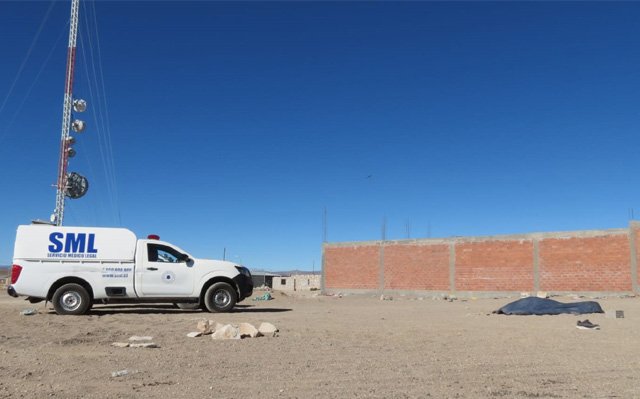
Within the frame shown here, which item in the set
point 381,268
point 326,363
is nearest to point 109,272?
point 326,363

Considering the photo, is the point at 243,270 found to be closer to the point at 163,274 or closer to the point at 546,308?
the point at 163,274

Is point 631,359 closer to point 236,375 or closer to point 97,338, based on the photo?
point 236,375

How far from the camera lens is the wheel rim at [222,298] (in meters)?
15.9

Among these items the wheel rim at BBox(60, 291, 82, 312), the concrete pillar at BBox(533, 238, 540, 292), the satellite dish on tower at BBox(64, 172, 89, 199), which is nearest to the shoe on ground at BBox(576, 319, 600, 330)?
the wheel rim at BBox(60, 291, 82, 312)

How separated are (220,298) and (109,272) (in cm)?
314

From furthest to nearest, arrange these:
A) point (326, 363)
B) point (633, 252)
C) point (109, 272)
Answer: point (633, 252)
point (109, 272)
point (326, 363)

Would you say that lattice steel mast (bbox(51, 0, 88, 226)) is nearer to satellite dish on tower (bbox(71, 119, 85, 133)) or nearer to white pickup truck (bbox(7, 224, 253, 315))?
satellite dish on tower (bbox(71, 119, 85, 133))

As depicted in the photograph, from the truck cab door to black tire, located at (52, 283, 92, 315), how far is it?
4.60ft

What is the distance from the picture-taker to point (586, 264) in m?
28.2

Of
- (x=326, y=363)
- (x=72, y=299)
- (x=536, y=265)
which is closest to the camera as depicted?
(x=326, y=363)

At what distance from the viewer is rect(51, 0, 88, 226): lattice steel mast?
108 feet

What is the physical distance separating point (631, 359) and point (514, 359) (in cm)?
173

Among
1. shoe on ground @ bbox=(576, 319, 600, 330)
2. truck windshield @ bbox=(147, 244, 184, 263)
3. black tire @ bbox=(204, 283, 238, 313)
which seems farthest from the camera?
black tire @ bbox=(204, 283, 238, 313)

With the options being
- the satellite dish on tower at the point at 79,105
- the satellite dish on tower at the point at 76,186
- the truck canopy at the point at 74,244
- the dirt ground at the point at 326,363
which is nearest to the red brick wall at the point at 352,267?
the satellite dish on tower at the point at 76,186
